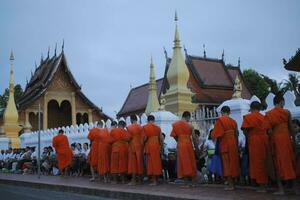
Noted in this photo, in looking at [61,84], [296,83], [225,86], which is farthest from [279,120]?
[296,83]

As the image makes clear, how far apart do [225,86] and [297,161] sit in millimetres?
22164

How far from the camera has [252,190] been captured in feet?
24.4

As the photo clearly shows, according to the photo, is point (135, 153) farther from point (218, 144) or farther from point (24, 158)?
point (24, 158)

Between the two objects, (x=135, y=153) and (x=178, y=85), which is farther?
(x=178, y=85)

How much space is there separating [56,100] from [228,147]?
24481 millimetres

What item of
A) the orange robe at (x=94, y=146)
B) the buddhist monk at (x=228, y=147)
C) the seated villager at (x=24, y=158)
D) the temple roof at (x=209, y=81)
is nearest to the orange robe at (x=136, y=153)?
the orange robe at (x=94, y=146)

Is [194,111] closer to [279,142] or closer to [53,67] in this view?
[279,142]

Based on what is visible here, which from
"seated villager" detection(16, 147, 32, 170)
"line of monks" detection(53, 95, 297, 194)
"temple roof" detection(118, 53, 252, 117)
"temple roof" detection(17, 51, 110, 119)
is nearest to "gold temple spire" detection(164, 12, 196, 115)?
"line of monks" detection(53, 95, 297, 194)

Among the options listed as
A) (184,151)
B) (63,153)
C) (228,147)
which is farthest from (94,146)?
(228,147)

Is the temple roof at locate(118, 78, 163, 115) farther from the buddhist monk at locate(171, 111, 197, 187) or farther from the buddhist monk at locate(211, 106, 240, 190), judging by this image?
the buddhist monk at locate(211, 106, 240, 190)

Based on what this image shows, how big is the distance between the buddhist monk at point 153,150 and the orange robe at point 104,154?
5.46 ft

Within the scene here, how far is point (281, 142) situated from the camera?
6793 millimetres

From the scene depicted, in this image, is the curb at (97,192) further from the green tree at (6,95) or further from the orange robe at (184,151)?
the green tree at (6,95)

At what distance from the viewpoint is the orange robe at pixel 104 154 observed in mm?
10781
